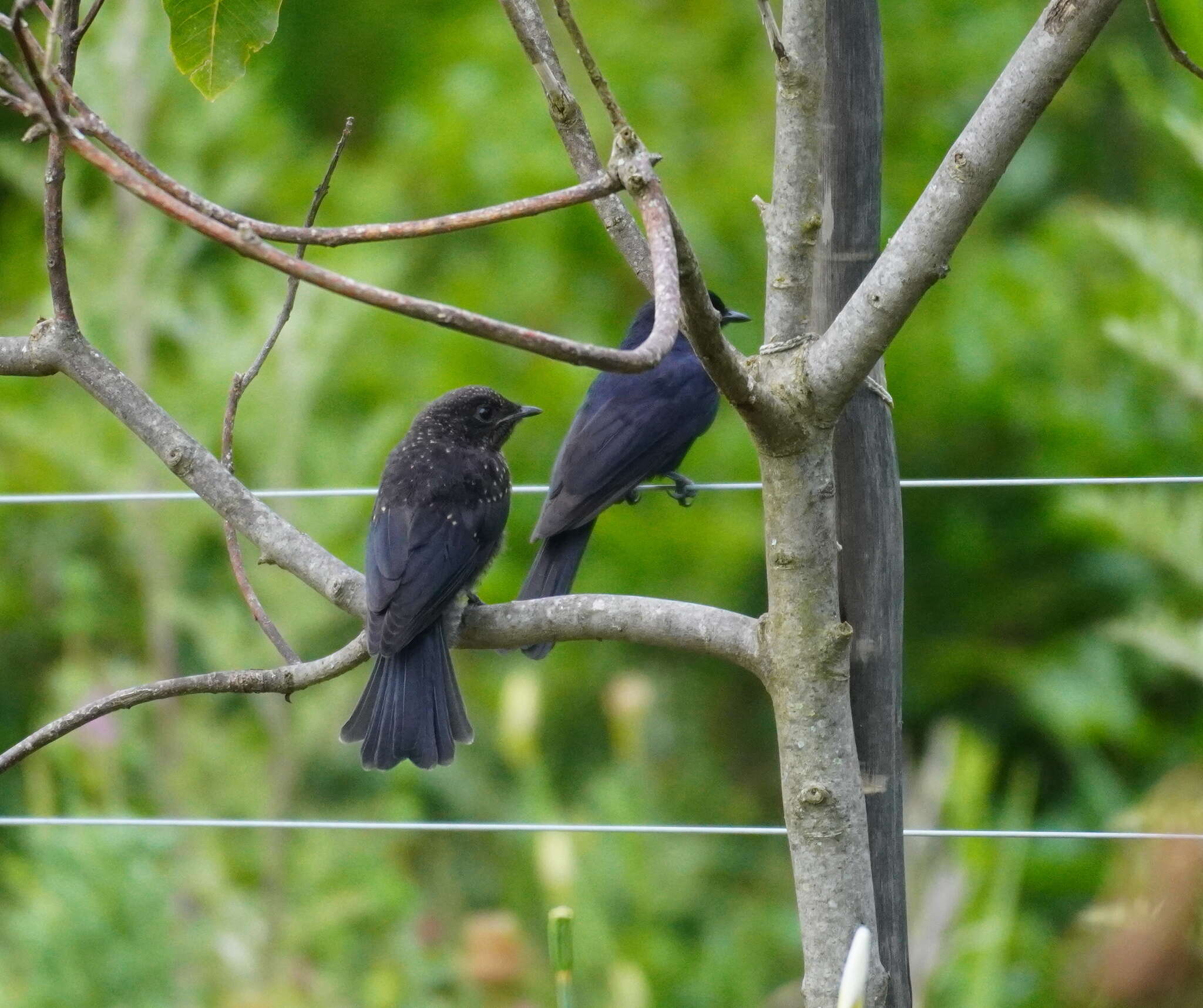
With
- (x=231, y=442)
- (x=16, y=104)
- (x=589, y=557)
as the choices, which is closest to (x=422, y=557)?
(x=231, y=442)

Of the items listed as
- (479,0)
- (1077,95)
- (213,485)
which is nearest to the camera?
(213,485)

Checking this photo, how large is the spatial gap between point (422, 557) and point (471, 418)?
2.28 ft

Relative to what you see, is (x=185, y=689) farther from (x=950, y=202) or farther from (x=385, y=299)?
(x=950, y=202)

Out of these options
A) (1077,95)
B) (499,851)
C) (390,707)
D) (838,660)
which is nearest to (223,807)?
(499,851)

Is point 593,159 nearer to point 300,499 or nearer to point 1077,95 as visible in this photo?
point 300,499

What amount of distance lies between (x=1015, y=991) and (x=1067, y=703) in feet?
3.01

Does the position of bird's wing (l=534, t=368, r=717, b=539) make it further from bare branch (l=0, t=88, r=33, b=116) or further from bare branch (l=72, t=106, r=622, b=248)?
bare branch (l=72, t=106, r=622, b=248)

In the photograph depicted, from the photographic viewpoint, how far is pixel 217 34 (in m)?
1.57

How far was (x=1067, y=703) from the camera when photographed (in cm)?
459

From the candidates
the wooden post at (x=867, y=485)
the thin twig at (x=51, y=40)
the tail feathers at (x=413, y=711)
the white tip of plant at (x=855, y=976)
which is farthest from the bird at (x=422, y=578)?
the white tip of plant at (x=855, y=976)

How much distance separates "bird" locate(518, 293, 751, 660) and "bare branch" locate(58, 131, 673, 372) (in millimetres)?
2344

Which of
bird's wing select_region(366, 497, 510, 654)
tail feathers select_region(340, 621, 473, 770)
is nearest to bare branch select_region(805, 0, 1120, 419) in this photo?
bird's wing select_region(366, 497, 510, 654)

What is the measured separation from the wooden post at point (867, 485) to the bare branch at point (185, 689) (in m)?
0.63

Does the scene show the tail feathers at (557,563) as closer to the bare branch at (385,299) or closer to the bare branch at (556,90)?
the bare branch at (556,90)
